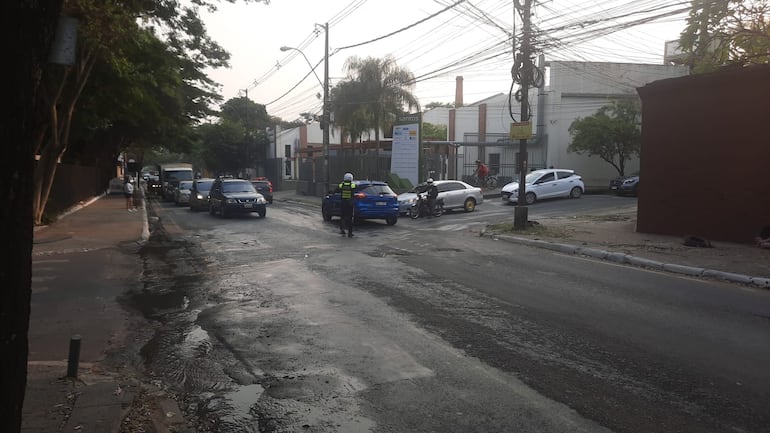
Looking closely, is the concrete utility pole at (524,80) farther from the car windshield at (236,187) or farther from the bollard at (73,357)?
the bollard at (73,357)

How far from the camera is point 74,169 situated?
2855cm

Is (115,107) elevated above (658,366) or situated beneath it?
elevated above

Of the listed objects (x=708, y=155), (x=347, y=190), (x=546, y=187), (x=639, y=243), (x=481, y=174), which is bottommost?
(x=639, y=243)

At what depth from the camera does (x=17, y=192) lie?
2.51 meters

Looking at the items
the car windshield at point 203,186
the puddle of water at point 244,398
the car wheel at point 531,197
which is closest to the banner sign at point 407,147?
the car wheel at point 531,197

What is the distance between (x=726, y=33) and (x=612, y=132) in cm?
1612

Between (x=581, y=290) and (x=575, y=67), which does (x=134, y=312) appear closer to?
(x=581, y=290)

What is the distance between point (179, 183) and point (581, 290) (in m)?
28.3

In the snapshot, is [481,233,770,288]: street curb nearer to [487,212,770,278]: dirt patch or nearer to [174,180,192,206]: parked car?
[487,212,770,278]: dirt patch

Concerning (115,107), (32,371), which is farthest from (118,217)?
(32,371)

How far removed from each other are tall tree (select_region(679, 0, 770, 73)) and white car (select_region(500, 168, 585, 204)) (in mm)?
11678

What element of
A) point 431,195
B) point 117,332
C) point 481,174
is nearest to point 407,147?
point 481,174

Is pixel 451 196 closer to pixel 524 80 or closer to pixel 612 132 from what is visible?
pixel 524 80

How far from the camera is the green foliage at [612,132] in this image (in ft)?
105
